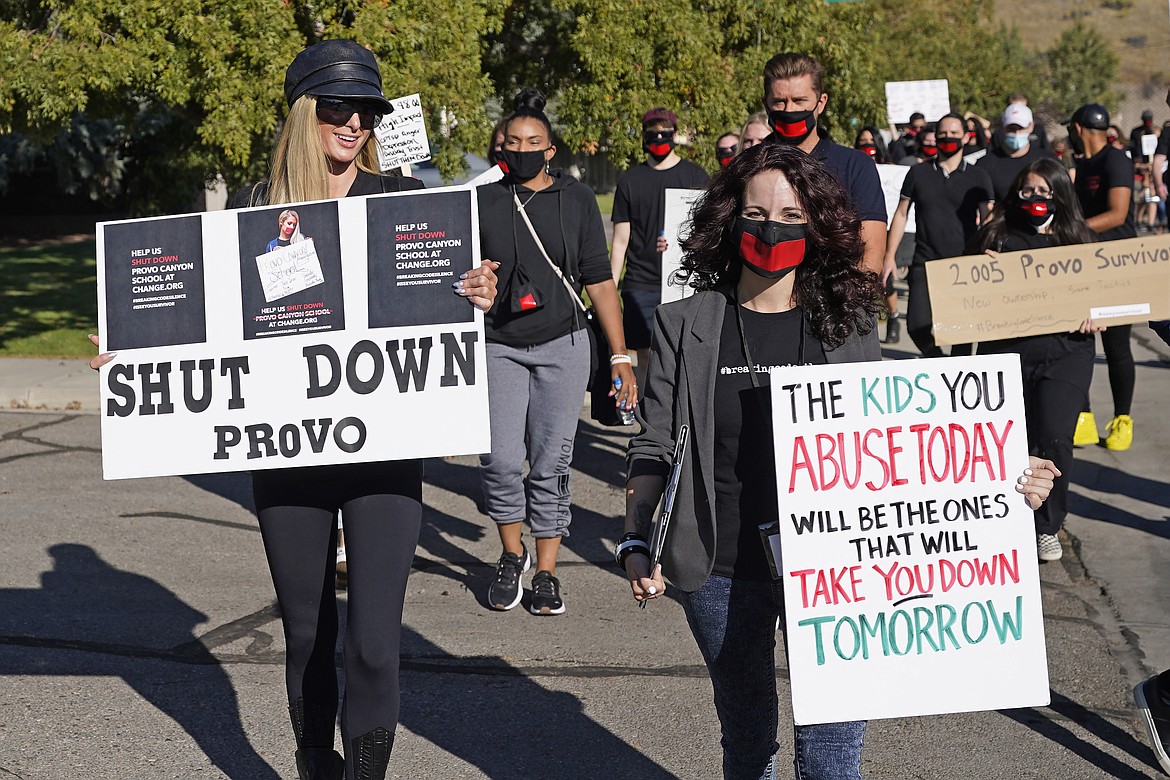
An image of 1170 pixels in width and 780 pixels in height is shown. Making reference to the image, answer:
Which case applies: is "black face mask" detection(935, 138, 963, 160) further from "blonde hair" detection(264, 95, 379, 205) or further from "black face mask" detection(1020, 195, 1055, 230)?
"blonde hair" detection(264, 95, 379, 205)

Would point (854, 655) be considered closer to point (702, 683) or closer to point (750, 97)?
point (702, 683)

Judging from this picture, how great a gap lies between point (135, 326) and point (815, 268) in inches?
70.0

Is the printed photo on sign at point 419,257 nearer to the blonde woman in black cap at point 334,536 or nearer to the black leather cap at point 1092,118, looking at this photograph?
the blonde woman in black cap at point 334,536

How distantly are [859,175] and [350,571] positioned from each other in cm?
274

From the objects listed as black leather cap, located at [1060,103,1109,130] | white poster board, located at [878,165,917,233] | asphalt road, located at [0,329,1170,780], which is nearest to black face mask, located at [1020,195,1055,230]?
asphalt road, located at [0,329,1170,780]

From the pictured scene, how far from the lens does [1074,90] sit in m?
→ 55.5

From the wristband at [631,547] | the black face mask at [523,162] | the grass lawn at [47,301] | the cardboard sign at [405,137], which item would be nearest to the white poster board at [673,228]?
the cardboard sign at [405,137]

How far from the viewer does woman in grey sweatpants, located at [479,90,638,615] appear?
233 inches

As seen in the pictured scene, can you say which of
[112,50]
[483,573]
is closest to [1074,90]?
[112,50]

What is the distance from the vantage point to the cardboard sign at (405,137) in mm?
9680

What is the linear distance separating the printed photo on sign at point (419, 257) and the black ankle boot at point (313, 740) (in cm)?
104

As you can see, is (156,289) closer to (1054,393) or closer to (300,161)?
(300,161)

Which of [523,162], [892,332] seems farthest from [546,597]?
[892,332]

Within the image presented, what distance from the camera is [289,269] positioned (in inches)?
143
